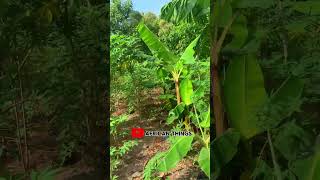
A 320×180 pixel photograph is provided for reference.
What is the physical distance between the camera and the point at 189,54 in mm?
3309

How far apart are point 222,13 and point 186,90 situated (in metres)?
0.53

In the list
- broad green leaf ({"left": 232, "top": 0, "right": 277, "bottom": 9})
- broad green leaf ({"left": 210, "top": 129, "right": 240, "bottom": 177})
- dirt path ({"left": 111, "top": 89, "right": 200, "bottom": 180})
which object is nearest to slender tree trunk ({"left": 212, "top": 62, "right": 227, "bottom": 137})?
broad green leaf ({"left": 210, "top": 129, "right": 240, "bottom": 177})

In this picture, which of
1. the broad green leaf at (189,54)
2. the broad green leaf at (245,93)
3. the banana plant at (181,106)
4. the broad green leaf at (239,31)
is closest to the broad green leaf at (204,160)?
the banana plant at (181,106)

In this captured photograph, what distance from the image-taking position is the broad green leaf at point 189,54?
327 centimetres

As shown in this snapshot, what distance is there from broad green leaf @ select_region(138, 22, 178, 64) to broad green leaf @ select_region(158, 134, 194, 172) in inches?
19.6

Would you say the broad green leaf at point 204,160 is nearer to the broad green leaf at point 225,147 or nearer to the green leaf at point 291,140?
the broad green leaf at point 225,147

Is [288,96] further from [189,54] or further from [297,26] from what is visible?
[189,54]

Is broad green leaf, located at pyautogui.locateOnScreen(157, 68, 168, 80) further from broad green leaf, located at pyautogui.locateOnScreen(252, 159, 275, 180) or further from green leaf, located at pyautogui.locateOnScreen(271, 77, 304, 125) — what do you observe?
broad green leaf, located at pyautogui.locateOnScreen(252, 159, 275, 180)

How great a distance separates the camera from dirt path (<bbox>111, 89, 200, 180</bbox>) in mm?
3338

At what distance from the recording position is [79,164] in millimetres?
3607

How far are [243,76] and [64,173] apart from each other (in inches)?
54.1

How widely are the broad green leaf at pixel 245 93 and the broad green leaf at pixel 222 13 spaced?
248mm

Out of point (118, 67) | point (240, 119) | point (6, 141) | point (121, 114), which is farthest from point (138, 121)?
point (6, 141)

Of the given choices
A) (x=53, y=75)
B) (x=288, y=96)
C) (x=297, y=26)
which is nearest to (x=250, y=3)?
(x=297, y=26)
